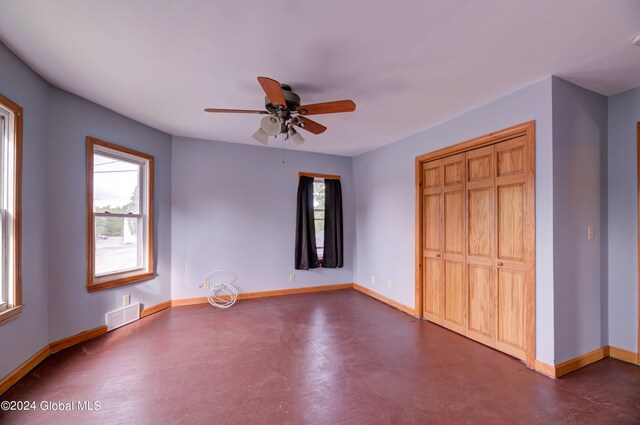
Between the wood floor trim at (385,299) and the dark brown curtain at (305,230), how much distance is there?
908 millimetres

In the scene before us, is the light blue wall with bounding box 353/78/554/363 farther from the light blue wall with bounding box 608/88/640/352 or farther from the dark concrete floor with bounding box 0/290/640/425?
the light blue wall with bounding box 608/88/640/352

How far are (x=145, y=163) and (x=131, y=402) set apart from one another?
2.91 m

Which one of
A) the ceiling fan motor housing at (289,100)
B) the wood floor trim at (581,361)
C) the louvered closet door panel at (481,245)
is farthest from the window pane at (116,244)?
the wood floor trim at (581,361)

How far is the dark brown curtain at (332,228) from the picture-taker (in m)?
4.99

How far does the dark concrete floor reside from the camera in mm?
1823

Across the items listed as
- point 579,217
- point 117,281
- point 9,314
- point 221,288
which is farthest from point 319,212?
point 9,314

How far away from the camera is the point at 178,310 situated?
3914 millimetres

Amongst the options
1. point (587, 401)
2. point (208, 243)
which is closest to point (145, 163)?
point (208, 243)

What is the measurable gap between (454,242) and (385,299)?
1576mm

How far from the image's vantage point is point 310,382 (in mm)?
2191

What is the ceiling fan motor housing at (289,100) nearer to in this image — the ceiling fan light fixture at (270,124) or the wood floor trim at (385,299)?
the ceiling fan light fixture at (270,124)

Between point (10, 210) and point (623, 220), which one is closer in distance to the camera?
point (10, 210)

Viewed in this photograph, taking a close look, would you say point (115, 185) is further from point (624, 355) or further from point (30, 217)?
point (624, 355)

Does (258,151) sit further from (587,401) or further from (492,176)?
(587,401)
